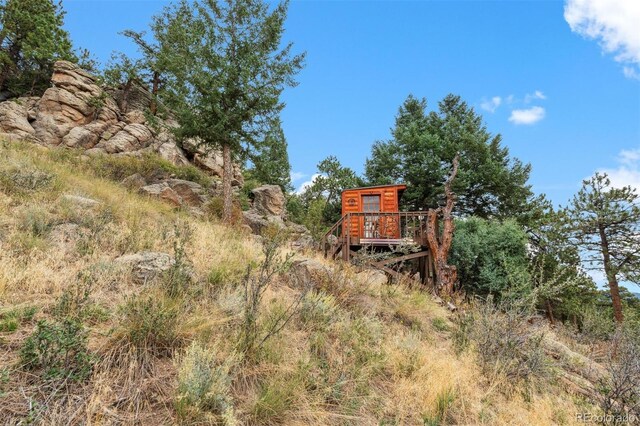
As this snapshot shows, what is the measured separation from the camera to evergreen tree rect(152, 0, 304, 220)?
39.0 ft

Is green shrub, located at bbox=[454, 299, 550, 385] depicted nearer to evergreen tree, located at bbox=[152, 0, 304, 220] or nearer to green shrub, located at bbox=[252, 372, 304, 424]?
green shrub, located at bbox=[252, 372, 304, 424]

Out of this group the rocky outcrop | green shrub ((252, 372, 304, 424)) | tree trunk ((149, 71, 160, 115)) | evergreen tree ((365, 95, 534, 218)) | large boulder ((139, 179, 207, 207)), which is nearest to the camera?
green shrub ((252, 372, 304, 424))

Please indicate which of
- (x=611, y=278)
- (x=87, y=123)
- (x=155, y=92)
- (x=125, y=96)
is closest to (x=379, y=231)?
(x=611, y=278)

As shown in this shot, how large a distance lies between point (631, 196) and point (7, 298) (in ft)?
60.0

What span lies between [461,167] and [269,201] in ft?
37.7

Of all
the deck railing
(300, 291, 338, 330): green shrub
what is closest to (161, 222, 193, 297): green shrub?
(300, 291, 338, 330): green shrub

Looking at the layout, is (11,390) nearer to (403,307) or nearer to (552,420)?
(552,420)

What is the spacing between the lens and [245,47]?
493 inches

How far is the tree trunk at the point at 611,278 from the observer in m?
12.3

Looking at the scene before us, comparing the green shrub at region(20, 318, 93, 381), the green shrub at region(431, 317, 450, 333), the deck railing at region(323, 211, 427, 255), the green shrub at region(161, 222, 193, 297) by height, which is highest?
the deck railing at region(323, 211, 427, 255)

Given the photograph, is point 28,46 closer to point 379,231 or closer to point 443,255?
point 379,231

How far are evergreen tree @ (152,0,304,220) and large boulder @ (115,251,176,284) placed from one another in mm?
7640

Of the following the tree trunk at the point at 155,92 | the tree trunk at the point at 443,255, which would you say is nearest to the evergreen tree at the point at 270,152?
the tree trunk at the point at 443,255

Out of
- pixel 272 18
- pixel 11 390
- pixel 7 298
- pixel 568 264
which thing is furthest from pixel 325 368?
A: pixel 568 264
